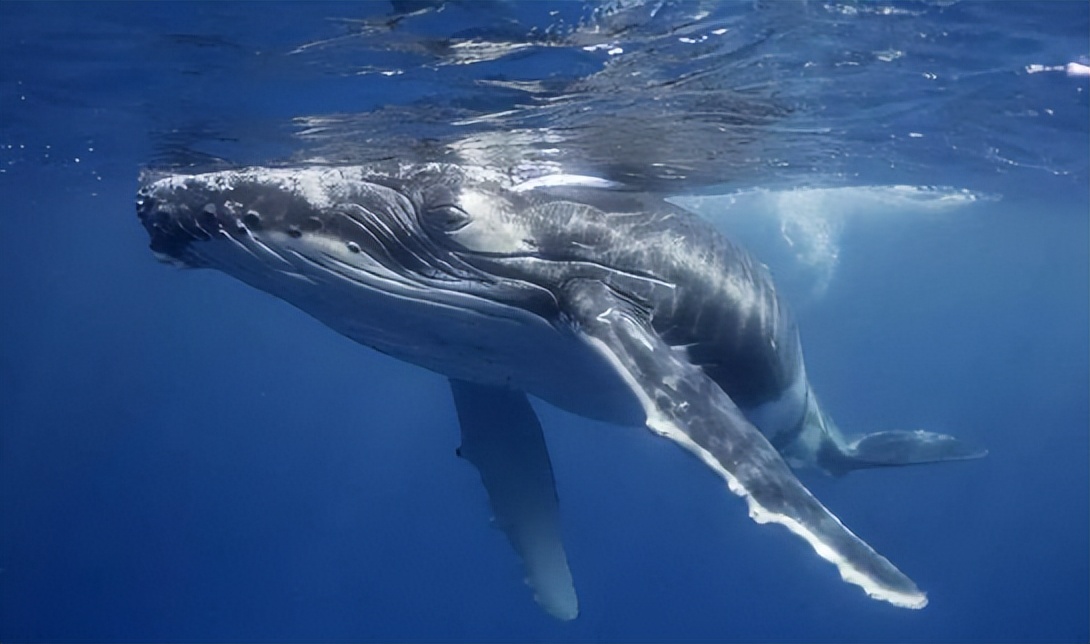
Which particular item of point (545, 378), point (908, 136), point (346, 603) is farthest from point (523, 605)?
point (545, 378)

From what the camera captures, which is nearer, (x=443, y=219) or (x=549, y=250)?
(x=443, y=219)

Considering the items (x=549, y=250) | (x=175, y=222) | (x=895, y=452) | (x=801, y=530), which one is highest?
(x=175, y=222)

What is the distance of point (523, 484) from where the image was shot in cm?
1066

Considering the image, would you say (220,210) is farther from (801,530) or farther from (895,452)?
(895,452)

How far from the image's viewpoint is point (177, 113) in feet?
48.4

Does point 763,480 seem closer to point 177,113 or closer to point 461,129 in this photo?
point 461,129

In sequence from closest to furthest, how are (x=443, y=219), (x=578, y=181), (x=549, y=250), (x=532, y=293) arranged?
(x=532, y=293) → (x=443, y=219) → (x=549, y=250) → (x=578, y=181)

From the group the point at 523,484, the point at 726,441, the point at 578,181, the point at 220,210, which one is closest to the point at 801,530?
the point at 726,441

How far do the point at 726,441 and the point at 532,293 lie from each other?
95.7 inches

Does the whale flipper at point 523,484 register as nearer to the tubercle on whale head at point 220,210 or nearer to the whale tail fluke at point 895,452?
the tubercle on whale head at point 220,210

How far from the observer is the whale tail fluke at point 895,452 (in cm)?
1199

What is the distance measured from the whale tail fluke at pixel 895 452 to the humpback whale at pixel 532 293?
231 cm

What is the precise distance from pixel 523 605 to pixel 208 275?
138 feet

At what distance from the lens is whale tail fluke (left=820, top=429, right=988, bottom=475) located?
11992 mm
